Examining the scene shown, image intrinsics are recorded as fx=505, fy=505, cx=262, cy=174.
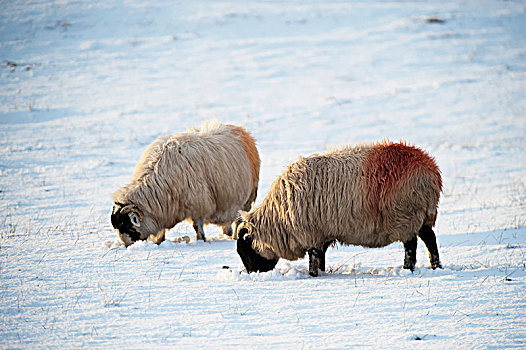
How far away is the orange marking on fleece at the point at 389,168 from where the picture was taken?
233 inches

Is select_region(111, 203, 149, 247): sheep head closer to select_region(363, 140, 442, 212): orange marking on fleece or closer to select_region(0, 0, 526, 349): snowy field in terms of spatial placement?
select_region(0, 0, 526, 349): snowy field

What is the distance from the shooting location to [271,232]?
6.35 m

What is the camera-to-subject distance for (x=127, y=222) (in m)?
7.66

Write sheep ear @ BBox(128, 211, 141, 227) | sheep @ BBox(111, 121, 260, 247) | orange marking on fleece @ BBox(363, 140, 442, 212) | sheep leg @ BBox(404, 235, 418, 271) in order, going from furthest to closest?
sheep @ BBox(111, 121, 260, 247), sheep ear @ BBox(128, 211, 141, 227), sheep leg @ BBox(404, 235, 418, 271), orange marking on fleece @ BBox(363, 140, 442, 212)

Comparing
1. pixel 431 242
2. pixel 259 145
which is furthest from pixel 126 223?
pixel 259 145

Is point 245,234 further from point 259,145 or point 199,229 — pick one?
point 259,145

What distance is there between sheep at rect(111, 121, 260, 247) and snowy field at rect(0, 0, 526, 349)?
0.47m

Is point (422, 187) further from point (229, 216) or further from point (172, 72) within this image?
point (172, 72)

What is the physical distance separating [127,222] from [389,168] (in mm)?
4010

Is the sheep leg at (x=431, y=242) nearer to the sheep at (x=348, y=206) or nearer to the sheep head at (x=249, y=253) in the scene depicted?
the sheep at (x=348, y=206)

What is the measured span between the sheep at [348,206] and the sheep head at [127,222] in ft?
6.57

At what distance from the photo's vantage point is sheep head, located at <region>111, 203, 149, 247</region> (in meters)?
7.64

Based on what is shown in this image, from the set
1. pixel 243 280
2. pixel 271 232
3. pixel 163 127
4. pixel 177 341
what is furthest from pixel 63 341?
pixel 163 127

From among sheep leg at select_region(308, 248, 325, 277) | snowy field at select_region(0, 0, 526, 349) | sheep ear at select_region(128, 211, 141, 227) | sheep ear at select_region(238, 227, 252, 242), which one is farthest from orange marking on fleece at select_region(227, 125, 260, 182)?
sheep leg at select_region(308, 248, 325, 277)
